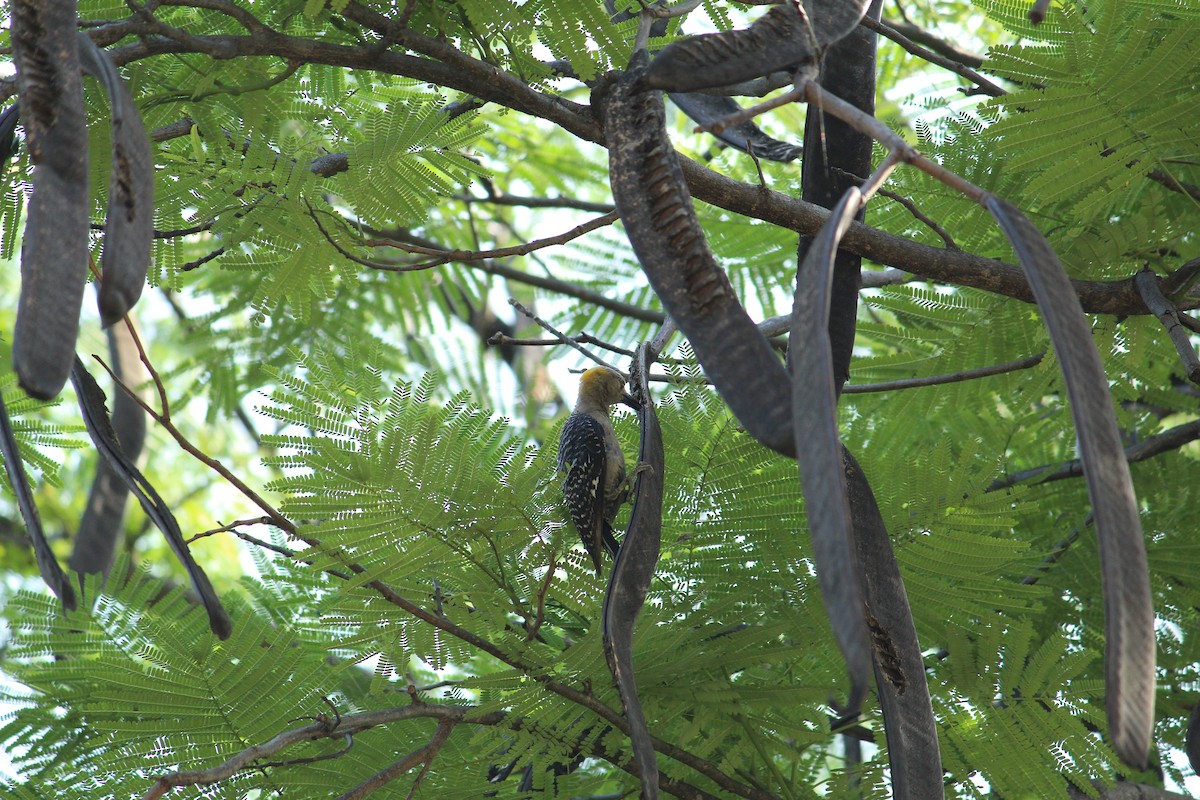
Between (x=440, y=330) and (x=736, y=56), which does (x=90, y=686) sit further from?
(x=440, y=330)

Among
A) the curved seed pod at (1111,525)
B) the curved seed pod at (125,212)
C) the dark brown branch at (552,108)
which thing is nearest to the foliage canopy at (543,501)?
the dark brown branch at (552,108)

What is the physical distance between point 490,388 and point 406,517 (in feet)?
12.8

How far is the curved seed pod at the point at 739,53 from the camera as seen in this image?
1354 millimetres

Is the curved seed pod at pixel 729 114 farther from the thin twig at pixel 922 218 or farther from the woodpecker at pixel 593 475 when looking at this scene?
the woodpecker at pixel 593 475

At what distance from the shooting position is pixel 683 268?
1.36 metres

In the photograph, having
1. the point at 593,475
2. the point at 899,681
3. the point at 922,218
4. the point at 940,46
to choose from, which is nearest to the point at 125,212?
the point at 899,681

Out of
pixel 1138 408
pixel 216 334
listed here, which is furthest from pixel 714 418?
pixel 216 334

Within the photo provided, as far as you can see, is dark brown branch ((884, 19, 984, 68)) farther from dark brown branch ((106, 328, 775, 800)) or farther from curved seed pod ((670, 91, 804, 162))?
dark brown branch ((106, 328, 775, 800))

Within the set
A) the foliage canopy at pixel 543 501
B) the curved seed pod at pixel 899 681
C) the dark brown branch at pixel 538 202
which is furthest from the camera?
the dark brown branch at pixel 538 202

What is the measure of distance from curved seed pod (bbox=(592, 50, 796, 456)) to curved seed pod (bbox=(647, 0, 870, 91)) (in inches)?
2.7

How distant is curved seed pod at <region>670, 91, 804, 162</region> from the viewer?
277 centimetres


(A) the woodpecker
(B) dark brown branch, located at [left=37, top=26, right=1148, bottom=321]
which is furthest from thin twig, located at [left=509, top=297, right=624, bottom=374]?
(B) dark brown branch, located at [left=37, top=26, right=1148, bottom=321]

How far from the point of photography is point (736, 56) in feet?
4.51

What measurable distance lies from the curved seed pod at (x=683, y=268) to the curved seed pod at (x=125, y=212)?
567 millimetres
